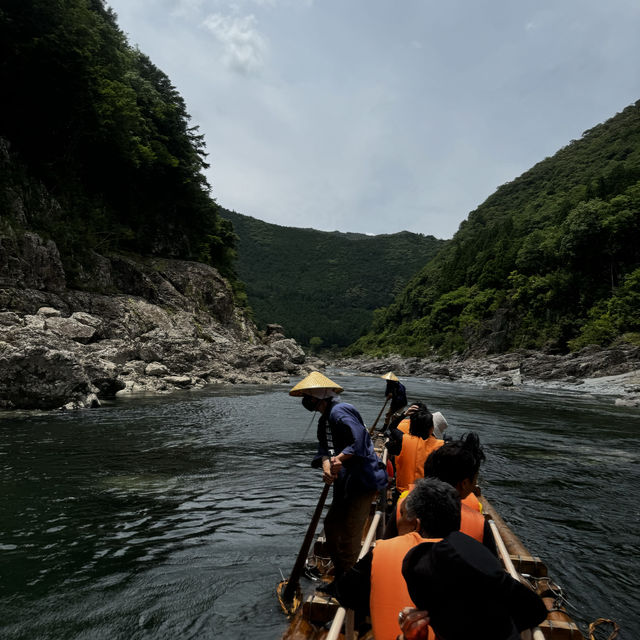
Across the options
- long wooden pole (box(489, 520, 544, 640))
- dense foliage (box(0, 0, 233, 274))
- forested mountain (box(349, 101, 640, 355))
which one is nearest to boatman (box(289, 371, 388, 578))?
long wooden pole (box(489, 520, 544, 640))

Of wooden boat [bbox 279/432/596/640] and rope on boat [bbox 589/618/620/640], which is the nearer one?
wooden boat [bbox 279/432/596/640]

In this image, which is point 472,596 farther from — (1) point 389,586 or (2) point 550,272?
(2) point 550,272

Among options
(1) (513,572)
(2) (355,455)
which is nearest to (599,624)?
(1) (513,572)

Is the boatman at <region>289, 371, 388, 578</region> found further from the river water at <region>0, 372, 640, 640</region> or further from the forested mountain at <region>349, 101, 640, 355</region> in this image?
the forested mountain at <region>349, 101, 640, 355</region>

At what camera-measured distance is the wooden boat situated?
9.50ft

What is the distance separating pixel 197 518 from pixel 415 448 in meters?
3.83

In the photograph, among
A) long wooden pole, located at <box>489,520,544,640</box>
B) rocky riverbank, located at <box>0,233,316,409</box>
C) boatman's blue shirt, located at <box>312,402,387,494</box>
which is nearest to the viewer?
long wooden pole, located at <box>489,520,544,640</box>

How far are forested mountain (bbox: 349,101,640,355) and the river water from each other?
34.1 m

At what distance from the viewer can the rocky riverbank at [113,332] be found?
48.5 ft

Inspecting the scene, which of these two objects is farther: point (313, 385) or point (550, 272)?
point (550, 272)

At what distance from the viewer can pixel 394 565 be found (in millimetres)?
2348

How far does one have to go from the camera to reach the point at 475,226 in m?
116

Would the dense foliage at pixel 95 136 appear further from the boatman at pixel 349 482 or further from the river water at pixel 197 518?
the boatman at pixel 349 482

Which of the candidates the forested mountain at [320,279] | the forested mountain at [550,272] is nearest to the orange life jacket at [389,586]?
the forested mountain at [550,272]
